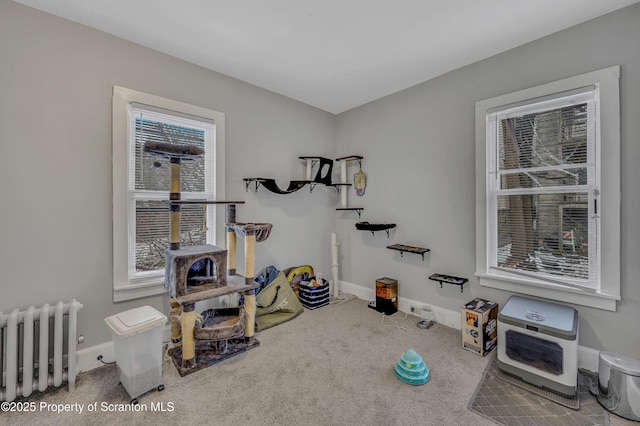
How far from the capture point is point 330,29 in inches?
83.0

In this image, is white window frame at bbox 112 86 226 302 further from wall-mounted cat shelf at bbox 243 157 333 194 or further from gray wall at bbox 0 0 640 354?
wall-mounted cat shelf at bbox 243 157 333 194

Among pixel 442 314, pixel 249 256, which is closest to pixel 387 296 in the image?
pixel 442 314

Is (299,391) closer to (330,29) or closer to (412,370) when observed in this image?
(412,370)

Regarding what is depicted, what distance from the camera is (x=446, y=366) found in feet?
6.92

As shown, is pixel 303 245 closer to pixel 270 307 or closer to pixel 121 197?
pixel 270 307

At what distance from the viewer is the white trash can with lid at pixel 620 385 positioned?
1.56 meters

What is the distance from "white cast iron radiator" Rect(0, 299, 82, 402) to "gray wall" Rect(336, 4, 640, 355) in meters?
2.90

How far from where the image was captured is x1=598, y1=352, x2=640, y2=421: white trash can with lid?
156 cm

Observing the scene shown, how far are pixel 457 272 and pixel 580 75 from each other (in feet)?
6.17

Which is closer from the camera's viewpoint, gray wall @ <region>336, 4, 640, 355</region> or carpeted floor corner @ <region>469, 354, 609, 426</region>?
carpeted floor corner @ <region>469, 354, 609, 426</region>

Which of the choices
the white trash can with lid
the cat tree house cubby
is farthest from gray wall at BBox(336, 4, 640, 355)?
the cat tree house cubby

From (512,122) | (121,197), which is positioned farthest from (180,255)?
(512,122)

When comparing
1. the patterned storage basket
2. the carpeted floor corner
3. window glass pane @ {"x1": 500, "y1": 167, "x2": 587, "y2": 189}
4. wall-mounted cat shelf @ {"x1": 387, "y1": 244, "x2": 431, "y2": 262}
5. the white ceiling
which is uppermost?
the white ceiling

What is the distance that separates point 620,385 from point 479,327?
0.79 metres
